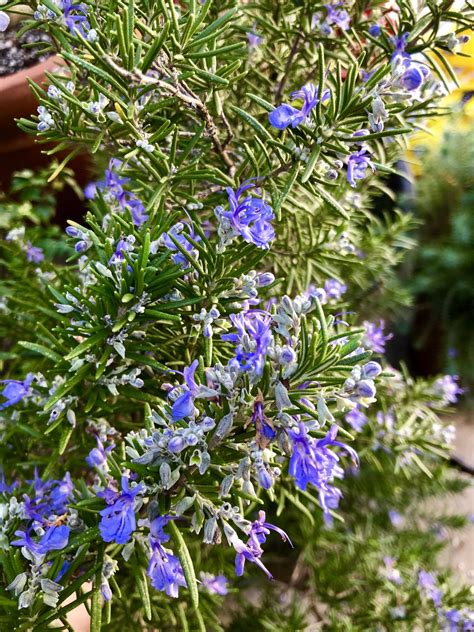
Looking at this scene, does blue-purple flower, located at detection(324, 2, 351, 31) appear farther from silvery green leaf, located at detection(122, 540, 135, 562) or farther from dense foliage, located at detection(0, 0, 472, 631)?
silvery green leaf, located at detection(122, 540, 135, 562)

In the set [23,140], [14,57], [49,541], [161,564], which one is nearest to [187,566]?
[161,564]

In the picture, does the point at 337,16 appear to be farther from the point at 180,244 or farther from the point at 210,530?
the point at 210,530

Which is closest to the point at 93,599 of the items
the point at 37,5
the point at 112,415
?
A: the point at 112,415

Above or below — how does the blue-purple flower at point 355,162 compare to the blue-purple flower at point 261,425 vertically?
above

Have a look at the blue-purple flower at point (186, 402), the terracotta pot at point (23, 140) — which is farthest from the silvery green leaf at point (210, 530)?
the terracotta pot at point (23, 140)

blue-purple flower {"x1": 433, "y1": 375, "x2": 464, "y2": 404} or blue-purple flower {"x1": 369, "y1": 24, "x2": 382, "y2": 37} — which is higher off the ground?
blue-purple flower {"x1": 369, "y1": 24, "x2": 382, "y2": 37}

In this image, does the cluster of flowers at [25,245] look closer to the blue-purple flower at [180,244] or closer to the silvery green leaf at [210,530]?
the blue-purple flower at [180,244]

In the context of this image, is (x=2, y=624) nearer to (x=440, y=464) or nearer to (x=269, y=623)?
(x=269, y=623)

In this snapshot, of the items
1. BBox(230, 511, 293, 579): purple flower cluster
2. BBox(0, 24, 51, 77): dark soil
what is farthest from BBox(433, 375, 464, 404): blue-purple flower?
BBox(0, 24, 51, 77): dark soil
